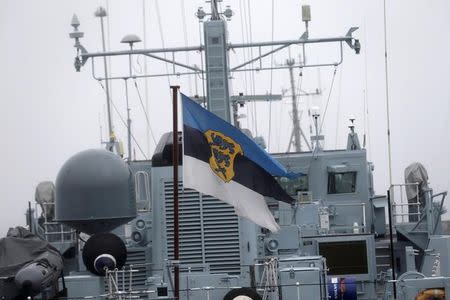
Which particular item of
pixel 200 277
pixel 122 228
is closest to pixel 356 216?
pixel 122 228

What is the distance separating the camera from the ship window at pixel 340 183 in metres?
28.7

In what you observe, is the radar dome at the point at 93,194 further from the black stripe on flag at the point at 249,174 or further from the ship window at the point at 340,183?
the ship window at the point at 340,183

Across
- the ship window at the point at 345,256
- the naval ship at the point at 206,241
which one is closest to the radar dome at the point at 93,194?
the naval ship at the point at 206,241

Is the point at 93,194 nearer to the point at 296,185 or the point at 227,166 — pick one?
the point at 227,166

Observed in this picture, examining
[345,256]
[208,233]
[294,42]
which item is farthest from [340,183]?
[208,233]

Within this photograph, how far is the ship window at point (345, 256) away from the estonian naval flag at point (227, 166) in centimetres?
644

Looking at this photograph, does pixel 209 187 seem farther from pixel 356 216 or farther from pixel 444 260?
pixel 356 216

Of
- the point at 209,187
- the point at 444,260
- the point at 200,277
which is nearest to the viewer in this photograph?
the point at 209,187

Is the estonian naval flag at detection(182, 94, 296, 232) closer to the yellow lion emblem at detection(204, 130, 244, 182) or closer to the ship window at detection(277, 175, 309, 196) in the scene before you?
the yellow lion emblem at detection(204, 130, 244, 182)

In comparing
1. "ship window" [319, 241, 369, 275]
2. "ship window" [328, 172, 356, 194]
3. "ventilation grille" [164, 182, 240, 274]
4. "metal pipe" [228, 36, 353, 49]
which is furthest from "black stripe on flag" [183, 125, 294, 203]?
"ship window" [328, 172, 356, 194]

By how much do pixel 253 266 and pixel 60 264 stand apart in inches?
125

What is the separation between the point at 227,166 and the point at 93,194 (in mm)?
4143

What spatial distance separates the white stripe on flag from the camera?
17.1 metres

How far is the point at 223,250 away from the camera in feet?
70.0
